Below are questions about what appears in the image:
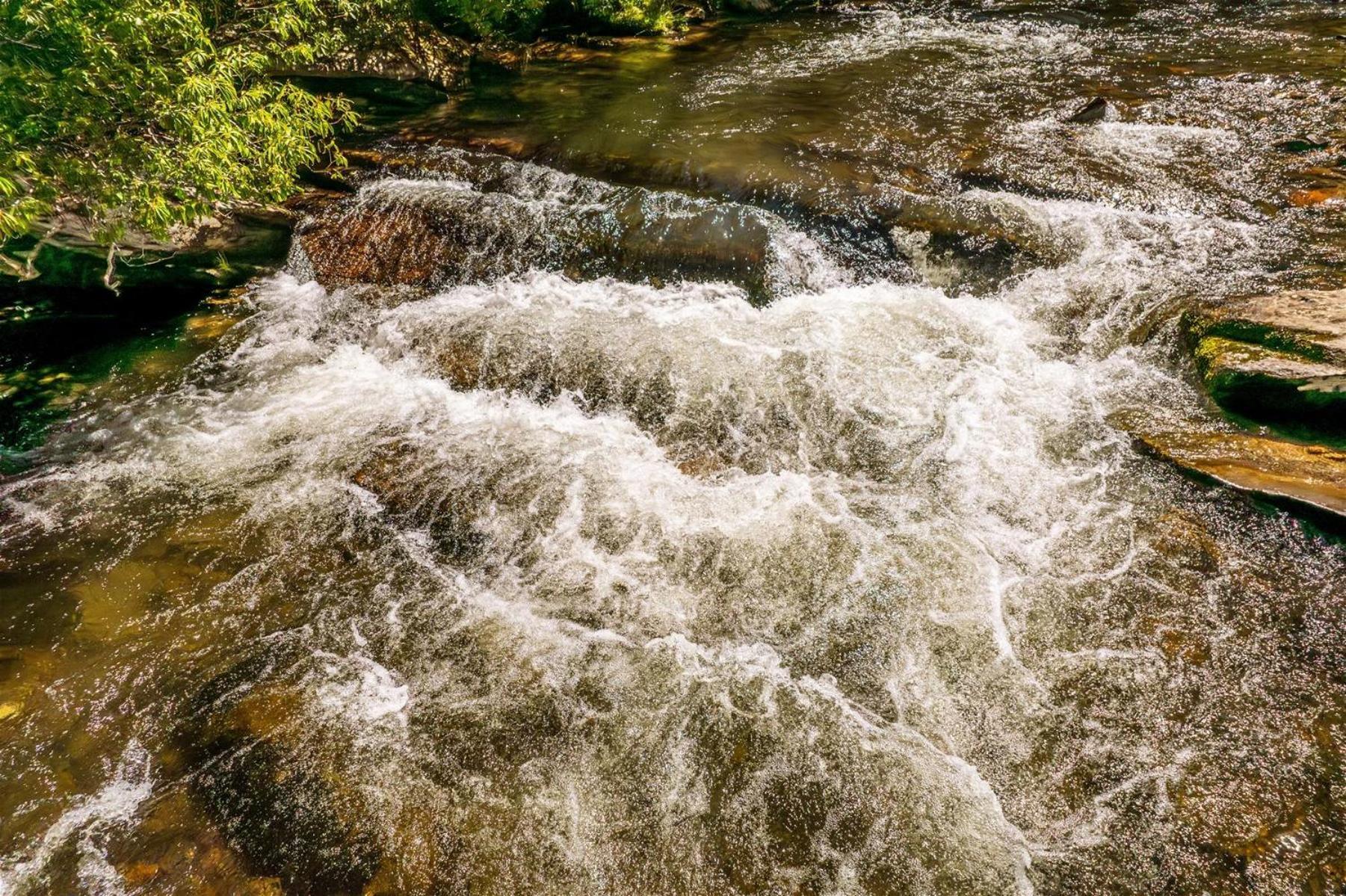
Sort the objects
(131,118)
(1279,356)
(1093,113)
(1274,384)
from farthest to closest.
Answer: (1093,113) < (131,118) < (1279,356) < (1274,384)

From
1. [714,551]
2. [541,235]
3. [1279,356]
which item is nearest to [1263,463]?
[1279,356]

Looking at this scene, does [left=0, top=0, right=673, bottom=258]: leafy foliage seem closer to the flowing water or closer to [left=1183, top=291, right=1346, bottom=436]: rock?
the flowing water

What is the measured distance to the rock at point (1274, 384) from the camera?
5.00 metres

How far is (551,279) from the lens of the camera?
916cm

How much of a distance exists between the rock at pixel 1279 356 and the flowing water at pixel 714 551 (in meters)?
0.36

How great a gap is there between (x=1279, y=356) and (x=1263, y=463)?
122 cm

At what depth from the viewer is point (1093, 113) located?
1003 centimetres

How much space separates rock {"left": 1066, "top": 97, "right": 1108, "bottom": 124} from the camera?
1001cm

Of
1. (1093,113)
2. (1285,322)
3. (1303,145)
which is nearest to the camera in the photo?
(1285,322)

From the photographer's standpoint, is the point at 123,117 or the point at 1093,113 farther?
the point at 1093,113

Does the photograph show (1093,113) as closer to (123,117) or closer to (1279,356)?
(1279,356)

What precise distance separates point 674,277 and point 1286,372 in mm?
6668

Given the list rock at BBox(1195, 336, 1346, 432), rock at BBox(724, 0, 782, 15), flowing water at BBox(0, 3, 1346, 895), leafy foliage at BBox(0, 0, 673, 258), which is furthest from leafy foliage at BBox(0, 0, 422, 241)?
rock at BBox(724, 0, 782, 15)

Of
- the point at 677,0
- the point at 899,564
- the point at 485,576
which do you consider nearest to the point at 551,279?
the point at 485,576
